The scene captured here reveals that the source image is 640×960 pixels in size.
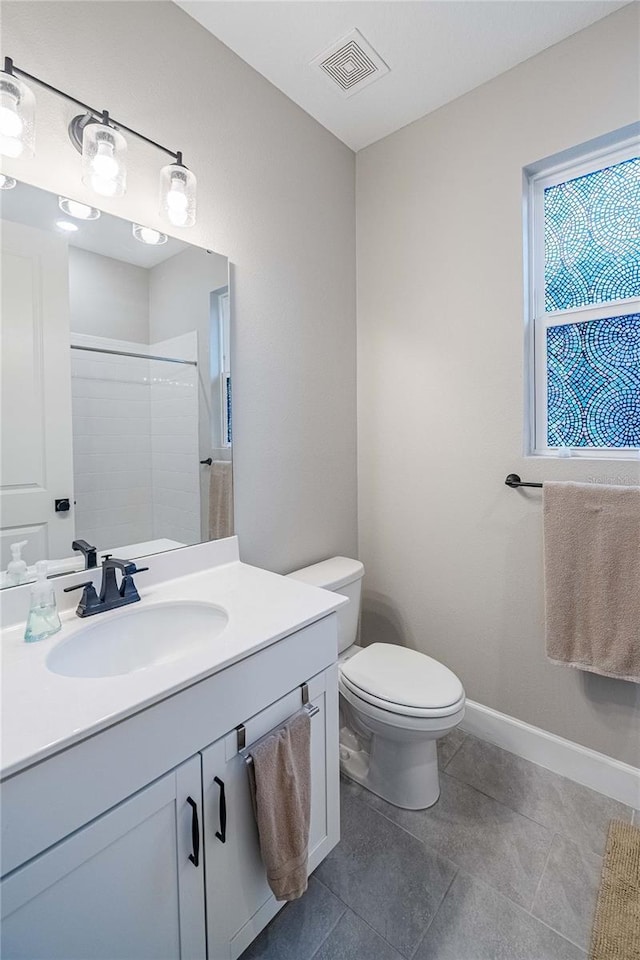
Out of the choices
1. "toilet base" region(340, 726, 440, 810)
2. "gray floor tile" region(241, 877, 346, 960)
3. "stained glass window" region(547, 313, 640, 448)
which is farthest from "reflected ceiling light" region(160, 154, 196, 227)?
"gray floor tile" region(241, 877, 346, 960)

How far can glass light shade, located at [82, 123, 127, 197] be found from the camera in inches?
42.4

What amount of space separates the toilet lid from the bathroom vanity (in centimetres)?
30

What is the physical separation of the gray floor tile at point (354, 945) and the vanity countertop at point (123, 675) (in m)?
0.81

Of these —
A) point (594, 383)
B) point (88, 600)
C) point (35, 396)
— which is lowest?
point (88, 600)

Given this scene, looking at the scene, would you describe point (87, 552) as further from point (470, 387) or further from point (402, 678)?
point (470, 387)

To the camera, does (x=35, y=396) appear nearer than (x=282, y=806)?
No

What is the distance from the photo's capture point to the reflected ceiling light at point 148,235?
4.11 ft

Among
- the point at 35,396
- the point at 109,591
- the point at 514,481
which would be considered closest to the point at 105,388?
the point at 35,396

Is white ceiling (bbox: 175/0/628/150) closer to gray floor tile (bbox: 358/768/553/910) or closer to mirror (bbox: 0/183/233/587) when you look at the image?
mirror (bbox: 0/183/233/587)

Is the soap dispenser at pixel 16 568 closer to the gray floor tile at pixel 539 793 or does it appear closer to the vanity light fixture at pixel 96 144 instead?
the vanity light fixture at pixel 96 144

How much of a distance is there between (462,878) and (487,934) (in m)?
0.14

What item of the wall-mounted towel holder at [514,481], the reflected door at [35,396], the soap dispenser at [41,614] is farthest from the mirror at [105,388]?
the wall-mounted towel holder at [514,481]

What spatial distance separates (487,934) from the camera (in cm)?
110

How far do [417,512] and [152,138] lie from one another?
5.37 feet
